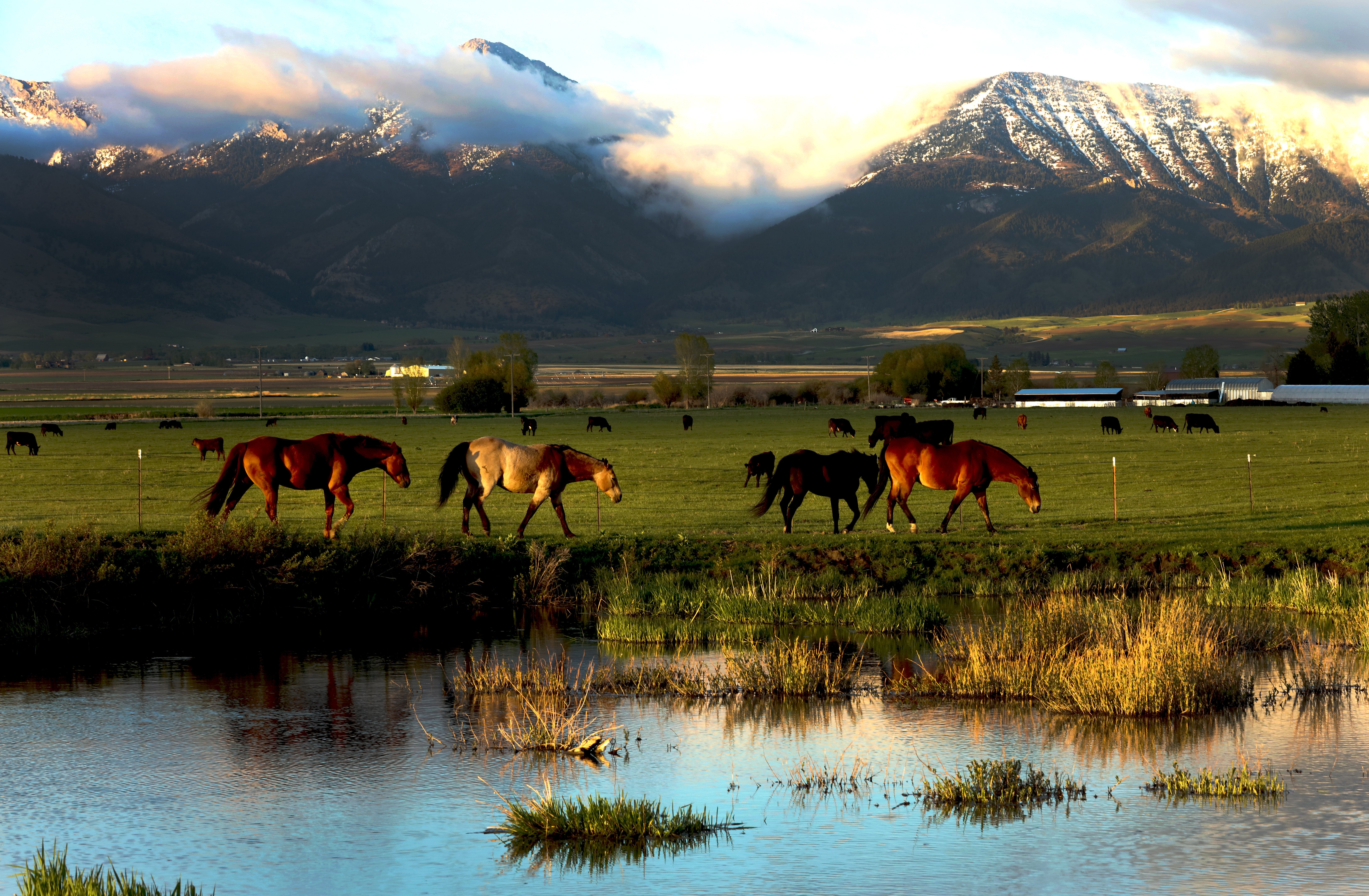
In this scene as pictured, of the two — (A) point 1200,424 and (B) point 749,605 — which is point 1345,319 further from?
(B) point 749,605

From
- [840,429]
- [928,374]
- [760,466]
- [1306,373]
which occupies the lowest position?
[760,466]

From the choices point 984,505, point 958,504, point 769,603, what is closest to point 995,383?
point 984,505

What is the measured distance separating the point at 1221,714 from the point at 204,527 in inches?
651

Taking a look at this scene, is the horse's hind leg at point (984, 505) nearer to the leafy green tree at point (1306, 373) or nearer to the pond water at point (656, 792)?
the pond water at point (656, 792)

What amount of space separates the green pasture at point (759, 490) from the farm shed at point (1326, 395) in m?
52.9

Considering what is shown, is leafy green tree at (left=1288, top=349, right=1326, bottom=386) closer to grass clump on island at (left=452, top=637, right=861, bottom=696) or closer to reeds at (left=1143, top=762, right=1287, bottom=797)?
grass clump on island at (left=452, top=637, right=861, bottom=696)

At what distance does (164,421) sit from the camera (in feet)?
297

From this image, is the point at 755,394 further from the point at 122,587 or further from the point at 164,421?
the point at 122,587

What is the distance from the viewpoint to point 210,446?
190 feet

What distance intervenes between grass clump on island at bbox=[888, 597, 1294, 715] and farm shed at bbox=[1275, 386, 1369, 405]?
12062cm

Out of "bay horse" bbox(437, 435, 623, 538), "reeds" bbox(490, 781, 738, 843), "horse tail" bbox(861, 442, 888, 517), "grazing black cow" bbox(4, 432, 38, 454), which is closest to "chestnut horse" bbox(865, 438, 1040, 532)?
"horse tail" bbox(861, 442, 888, 517)

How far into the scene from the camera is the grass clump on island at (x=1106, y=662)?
16.7 meters

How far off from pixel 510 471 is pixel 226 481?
5.47 m

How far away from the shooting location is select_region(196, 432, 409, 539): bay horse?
27.5 metres
